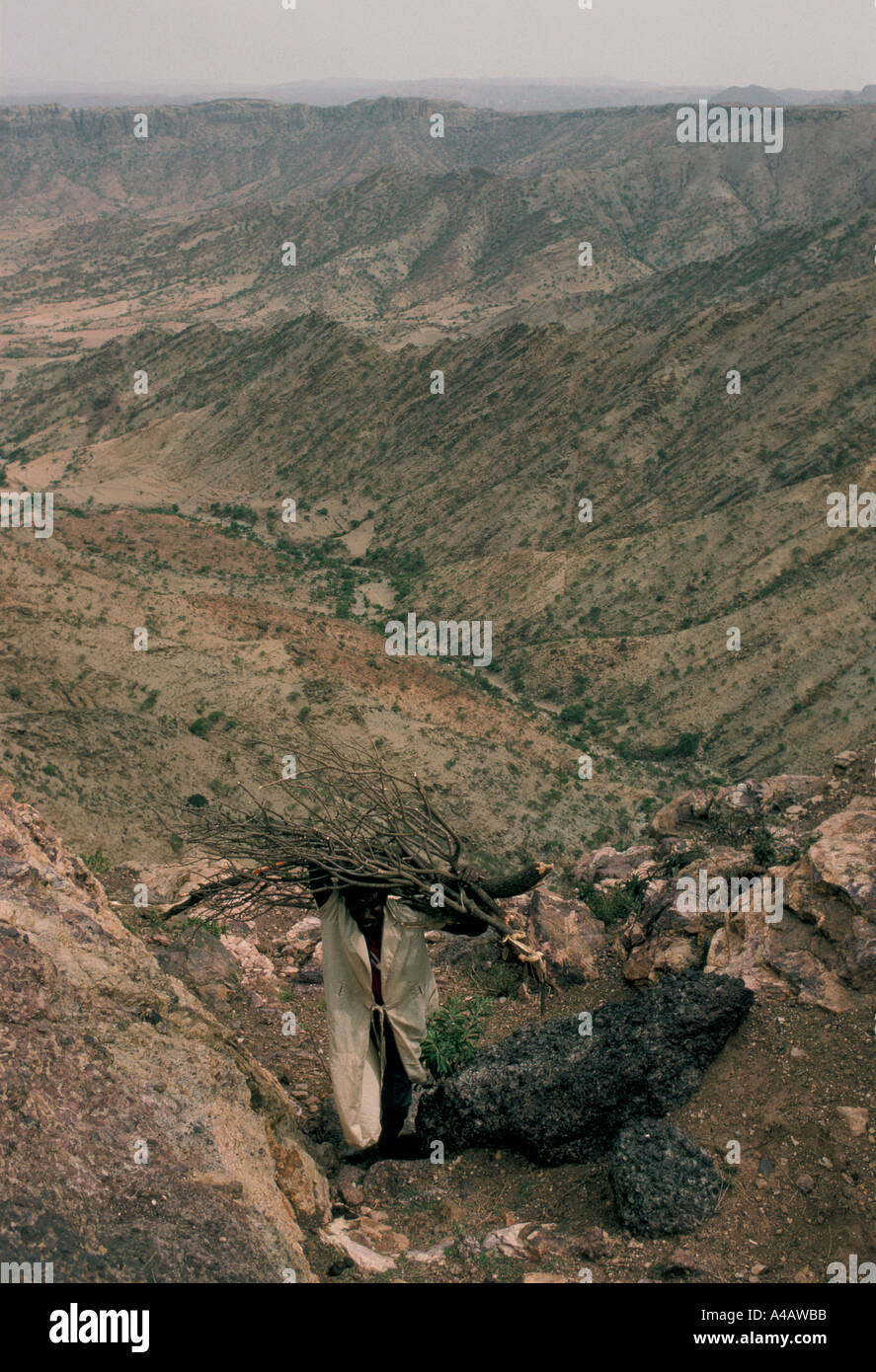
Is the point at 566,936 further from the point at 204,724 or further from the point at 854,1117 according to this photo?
the point at 204,724

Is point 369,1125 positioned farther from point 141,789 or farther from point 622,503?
point 622,503

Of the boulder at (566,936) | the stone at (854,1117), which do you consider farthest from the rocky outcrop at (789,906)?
the stone at (854,1117)

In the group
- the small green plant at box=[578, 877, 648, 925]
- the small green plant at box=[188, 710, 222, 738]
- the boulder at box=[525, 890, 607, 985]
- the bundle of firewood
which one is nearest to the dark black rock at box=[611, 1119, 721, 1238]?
the bundle of firewood

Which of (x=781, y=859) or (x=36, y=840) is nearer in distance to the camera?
(x=36, y=840)

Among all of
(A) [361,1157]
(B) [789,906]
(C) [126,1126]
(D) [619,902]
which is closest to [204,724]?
(D) [619,902]

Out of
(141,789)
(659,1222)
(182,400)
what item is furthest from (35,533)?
(659,1222)

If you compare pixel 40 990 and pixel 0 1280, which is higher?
pixel 40 990

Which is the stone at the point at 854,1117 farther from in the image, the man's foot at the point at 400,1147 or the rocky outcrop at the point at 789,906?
the man's foot at the point at 400,1147
